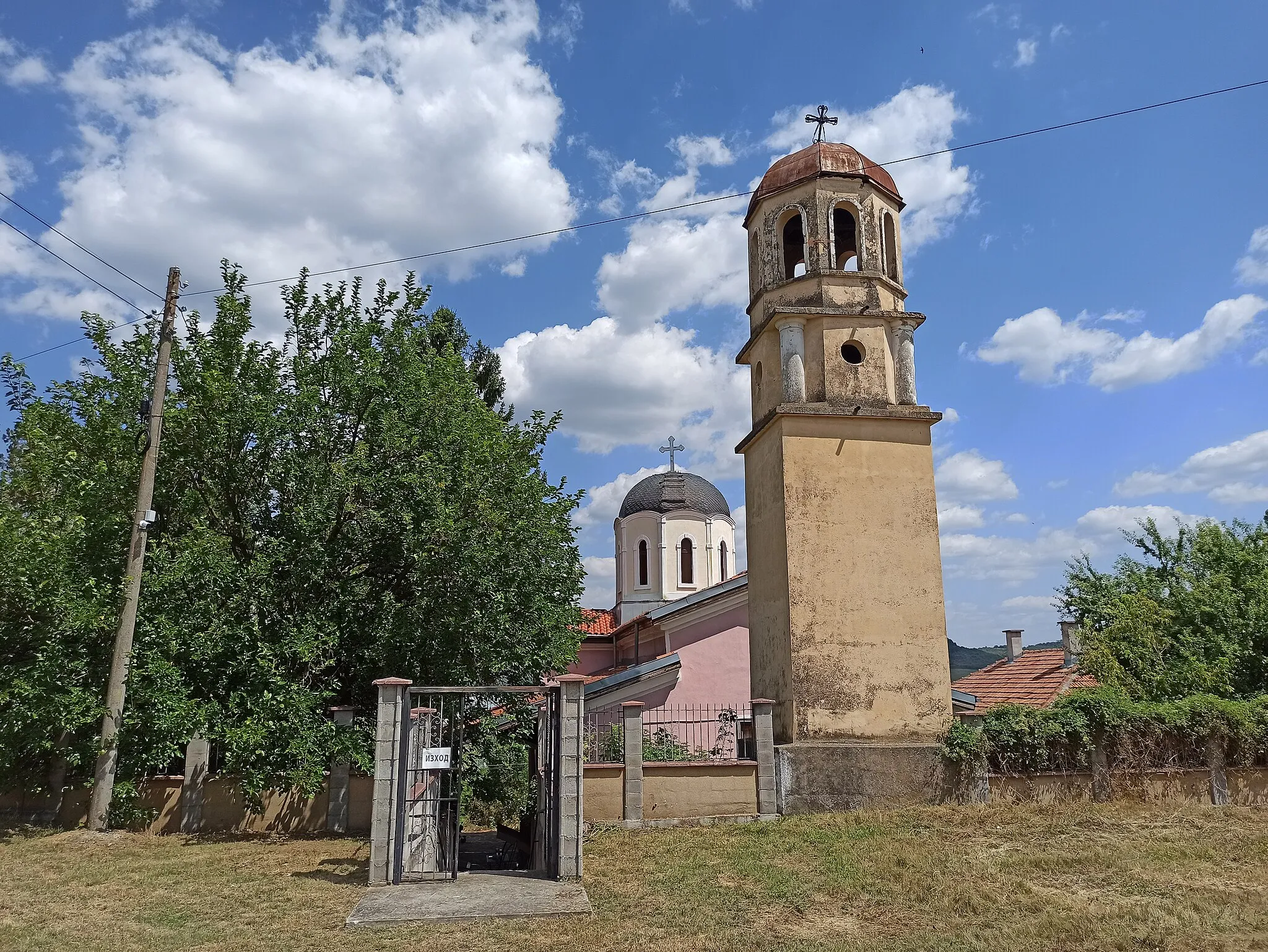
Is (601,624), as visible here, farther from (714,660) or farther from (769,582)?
(769,582)

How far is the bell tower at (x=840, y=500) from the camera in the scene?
44.6ft

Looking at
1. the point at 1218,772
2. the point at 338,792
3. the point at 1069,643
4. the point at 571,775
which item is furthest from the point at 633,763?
the point at 1069,643

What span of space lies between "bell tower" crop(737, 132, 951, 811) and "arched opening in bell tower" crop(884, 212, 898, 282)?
0.03 meters

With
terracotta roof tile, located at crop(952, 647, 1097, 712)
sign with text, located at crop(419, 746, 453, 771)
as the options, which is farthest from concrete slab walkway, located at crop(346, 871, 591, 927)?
terracotta roof tile, located at crop(952, 647, 1097, 712)

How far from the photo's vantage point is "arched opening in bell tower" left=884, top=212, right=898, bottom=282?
16.1 metres

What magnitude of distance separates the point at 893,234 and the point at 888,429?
3.94 metres

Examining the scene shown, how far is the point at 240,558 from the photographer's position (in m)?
14.6

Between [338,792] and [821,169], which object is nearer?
[338,792]

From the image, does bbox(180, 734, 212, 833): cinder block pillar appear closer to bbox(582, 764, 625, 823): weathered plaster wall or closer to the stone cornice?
bbox(582, 764, 625, 823): weathered plaster wall

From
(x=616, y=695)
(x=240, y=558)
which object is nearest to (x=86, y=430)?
(x=240, y=558)

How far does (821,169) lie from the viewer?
618 inches

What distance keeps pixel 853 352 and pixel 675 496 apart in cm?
1659

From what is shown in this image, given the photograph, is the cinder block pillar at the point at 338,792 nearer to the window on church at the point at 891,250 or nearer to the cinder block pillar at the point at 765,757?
the cinder block pillar at the point at 765,757

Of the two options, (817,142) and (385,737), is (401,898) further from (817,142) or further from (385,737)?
(817,142)
